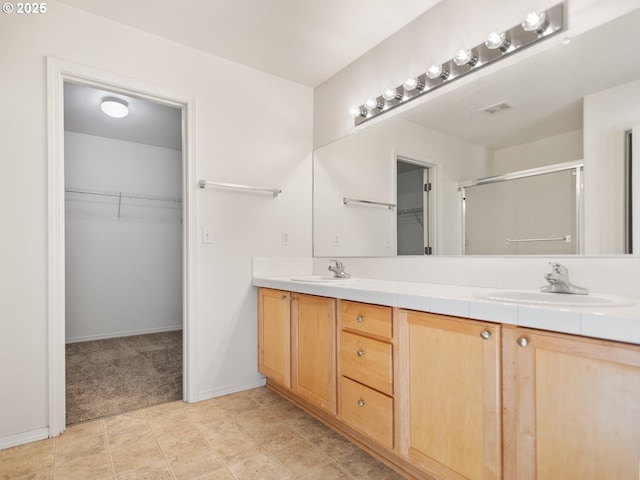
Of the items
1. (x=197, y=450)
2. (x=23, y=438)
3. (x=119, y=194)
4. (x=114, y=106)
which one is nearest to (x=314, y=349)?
(x=197, y=450)

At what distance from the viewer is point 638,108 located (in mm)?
1337

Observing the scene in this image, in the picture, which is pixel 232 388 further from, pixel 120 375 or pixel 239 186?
pixel 239 186

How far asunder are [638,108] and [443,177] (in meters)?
0.85

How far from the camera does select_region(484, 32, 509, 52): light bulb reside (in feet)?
5.41

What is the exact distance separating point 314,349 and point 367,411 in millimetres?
480

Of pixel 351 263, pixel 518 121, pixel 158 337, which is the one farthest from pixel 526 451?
pixel 158 337

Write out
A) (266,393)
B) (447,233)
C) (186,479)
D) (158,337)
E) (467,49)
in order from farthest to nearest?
(158,337) < (266,393) < (447,233) < (467,49) < (186,479)

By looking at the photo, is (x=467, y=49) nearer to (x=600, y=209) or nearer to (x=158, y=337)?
(x=600, y=209)

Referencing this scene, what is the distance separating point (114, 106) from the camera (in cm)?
309

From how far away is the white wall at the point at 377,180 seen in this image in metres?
1.96

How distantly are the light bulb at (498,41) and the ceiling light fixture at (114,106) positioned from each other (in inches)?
114

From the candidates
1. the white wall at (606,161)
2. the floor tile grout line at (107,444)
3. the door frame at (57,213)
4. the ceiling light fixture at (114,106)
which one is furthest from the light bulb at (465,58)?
the ceiling light fixture at (114,106)

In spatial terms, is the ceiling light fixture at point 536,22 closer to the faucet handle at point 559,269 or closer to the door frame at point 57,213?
the faucet handle at point 559,269

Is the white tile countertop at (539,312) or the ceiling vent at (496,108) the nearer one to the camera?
the white tile countertop at (539,312)
